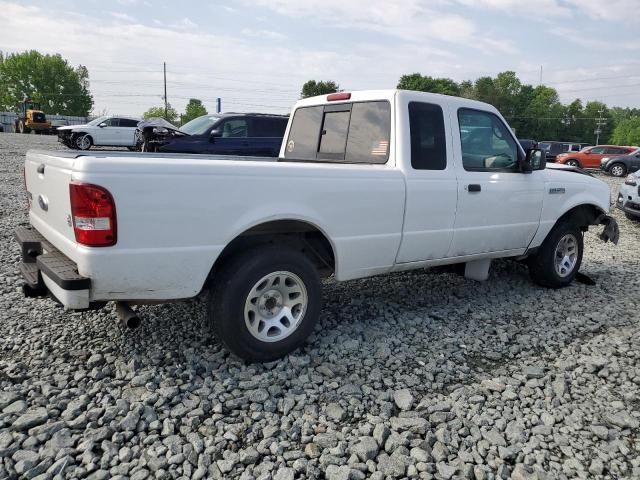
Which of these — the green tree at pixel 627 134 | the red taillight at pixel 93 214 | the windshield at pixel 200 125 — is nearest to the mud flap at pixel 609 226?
the red taillight at pixel 93 214

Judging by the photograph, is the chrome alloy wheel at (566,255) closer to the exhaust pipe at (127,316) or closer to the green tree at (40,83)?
the exhaust pipe at (127,316)

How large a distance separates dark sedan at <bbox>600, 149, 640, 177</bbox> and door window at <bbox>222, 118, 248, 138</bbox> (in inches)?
798

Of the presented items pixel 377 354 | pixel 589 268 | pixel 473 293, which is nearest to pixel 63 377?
pixel 377 354

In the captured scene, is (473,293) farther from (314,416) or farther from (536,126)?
(536,126)

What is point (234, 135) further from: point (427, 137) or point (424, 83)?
point (424, 83)

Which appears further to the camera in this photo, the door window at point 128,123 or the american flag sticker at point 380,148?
the door window at point 128,123

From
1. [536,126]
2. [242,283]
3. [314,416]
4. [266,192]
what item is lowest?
[314,416]

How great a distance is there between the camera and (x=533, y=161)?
4.83m

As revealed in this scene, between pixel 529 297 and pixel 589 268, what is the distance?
1949mm

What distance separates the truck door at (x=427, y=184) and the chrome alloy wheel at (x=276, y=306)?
1.02 meters

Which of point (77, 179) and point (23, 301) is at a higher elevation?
point (77, 179)

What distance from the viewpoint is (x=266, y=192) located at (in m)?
3.26

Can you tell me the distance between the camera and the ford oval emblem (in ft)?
Result: 11.2

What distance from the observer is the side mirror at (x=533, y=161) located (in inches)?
189
